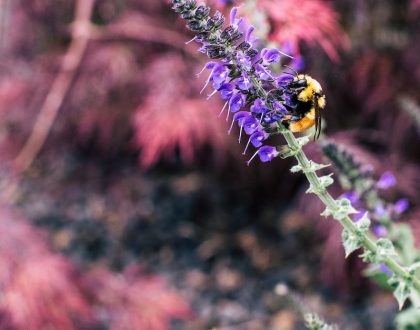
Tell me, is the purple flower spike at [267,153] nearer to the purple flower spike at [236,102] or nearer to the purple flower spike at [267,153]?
the purple flower spike at [267,153]

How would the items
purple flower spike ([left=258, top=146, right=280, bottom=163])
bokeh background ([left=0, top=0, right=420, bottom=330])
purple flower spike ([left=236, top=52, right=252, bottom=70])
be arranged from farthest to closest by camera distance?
bokeh background ([left=0, top=0, right=420, bottom=330]) < purple flower spike ([left=258, top=146, right=280, bottom=163]) < purple flower spike ([left=236, top=52, right=252, bottom=70])

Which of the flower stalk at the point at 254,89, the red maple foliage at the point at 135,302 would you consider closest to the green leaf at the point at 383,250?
the flower stalk at the point at 254,89

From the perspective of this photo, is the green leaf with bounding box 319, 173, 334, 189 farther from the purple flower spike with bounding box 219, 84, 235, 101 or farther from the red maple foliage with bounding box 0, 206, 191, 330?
the red maple foliage with bounding box 0, 206, 191, 330

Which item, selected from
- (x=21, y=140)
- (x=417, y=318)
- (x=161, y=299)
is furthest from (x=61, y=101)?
(x=417, y=318)

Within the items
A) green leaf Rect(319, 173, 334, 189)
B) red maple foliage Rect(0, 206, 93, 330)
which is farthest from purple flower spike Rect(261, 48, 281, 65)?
red maple foliage Rect(0, 206, 93, 330)

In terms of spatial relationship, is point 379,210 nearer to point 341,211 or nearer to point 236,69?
point 341,211

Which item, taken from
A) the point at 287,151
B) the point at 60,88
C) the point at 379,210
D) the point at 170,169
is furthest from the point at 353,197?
the point at 170,169
